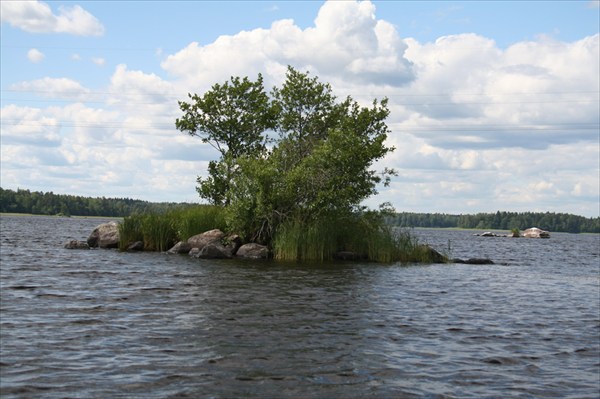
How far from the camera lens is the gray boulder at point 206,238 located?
41506 millimetres

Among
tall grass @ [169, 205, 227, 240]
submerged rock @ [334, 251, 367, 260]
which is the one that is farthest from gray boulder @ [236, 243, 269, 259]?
submerged rock @ [334, 251, 367, 260]

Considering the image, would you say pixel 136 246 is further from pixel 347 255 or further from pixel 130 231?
pixel 347 255

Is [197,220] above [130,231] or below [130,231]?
above

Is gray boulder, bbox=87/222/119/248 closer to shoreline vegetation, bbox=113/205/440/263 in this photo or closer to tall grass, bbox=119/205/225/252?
tall grass, bbox=119/205/225/252

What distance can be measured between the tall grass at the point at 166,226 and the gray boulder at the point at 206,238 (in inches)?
49.3

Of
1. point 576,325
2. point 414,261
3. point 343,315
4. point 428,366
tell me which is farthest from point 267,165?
point 428,366

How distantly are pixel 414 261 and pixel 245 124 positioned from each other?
59.8ft

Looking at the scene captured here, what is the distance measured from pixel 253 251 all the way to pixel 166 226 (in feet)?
27.0

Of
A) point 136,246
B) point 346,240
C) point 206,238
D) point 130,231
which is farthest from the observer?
point 130,231

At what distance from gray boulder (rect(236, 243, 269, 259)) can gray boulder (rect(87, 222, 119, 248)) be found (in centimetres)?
1147

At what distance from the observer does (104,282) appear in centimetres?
2508

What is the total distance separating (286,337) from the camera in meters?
15.2

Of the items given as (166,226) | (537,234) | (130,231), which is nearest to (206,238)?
(166,226)

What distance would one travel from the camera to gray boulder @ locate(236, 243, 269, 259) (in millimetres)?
39656
